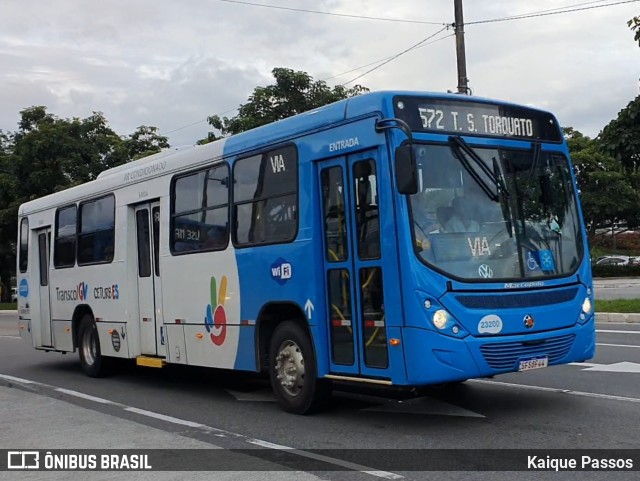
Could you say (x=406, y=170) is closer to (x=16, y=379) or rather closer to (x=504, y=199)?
(x=504, y=199)

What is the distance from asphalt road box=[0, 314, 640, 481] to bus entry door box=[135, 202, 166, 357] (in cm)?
75

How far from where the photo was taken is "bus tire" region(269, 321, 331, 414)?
803 centimetres

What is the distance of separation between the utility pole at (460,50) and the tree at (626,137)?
3.34 meters

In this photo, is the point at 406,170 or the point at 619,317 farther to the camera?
the point at 619,317

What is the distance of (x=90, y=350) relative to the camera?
12.9 metres

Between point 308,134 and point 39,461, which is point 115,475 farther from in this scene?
point 308,134

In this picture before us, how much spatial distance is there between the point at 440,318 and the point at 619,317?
1231 centimetres

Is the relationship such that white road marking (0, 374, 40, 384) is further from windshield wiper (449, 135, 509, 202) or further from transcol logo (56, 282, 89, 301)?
windshield wiper (449, 135, 509, 202)

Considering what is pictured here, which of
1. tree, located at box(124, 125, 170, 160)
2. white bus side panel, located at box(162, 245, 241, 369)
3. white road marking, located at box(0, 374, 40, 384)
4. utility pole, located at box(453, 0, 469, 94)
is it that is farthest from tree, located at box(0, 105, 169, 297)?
white bus side panel, located at box(162, 245, 241, 369)

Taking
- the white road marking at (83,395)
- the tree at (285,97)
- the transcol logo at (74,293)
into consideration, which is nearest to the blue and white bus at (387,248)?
the white road marking at (83,395)

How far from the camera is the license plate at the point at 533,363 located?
23.6 ft

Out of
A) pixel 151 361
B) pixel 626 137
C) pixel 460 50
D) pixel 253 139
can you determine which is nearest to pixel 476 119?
pixel 253 139

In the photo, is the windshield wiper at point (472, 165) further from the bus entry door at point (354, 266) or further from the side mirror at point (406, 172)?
the bus entry door at point (354, 266)

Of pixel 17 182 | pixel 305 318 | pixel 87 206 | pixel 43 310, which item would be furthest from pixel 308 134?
pixel 17 182
